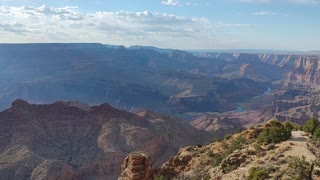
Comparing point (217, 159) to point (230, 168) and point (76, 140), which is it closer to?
point (230, 168)

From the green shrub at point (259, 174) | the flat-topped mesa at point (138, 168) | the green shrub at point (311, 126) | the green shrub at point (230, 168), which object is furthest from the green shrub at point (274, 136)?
the flat-topped mesa at point (138, 168)

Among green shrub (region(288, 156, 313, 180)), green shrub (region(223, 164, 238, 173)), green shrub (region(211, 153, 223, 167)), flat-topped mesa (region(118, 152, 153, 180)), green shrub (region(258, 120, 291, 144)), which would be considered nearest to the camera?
green shrub (region(288, 156, 313, 180))

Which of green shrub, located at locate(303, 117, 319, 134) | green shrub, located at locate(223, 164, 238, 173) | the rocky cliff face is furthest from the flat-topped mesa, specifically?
the rocky cliff face

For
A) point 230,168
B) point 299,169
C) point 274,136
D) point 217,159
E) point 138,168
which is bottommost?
point 138,168

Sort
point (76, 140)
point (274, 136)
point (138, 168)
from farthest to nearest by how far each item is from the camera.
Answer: point (76, 140) < point (138, 168) < point (274, 136)

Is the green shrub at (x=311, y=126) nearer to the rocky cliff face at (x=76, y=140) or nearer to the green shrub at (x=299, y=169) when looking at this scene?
the green shrub at (x=299, y=169)

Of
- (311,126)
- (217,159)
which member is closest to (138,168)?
(217,159)

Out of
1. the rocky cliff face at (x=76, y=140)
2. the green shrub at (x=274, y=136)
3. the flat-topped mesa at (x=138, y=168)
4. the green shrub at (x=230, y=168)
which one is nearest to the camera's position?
the green shrub at (x=230, y=168)

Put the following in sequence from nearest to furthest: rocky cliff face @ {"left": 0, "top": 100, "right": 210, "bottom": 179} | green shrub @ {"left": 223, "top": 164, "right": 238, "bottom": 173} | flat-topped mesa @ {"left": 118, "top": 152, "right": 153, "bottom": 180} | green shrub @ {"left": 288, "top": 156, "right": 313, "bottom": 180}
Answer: green shrub @ {"left": 288, "top": 156, "right": 313, "bottom": 180} < green shrub @ {"left": 223, "top": 164, "right": 238, "bottom": 173} < flat-topped mesa @ {"left": 118, "top": 152, "right": 153, "bottom": 180} < rocky cliff face @ {"left": 0, "top": 100, "right": 210, "bottom": 179}

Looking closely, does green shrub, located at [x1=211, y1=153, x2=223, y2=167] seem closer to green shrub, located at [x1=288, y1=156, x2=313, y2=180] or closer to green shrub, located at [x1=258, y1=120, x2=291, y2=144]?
green shrub, located at [x1=258, y1=120, x2=291, y2=144]
